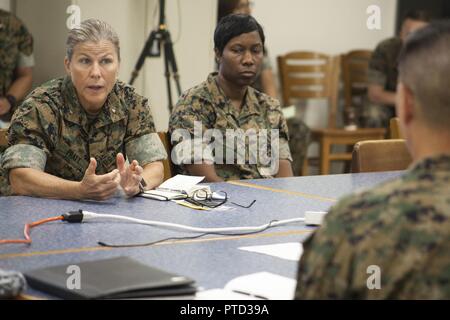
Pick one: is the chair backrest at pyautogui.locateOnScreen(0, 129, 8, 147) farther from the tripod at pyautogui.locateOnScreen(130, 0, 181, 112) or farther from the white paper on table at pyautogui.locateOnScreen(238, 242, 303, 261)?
the tripod at pyautogui.locateOnScreen(130, 0, 181, 112)

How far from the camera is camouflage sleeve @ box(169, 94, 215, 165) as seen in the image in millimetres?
3395

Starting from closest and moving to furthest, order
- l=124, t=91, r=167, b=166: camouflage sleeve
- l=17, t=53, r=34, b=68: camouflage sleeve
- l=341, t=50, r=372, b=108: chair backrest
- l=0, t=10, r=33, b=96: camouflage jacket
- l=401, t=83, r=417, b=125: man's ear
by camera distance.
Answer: l=401, t=83, r=417, b=125: man's ear → l=124, t=91, r=167, b=166: camouflage sleeve → l=0, t=10, r=33, b=96: camouflage jacket → l=17, t=53, r=34, b=68: camouflage sleeve → l=341, t=50, r=372, b=108: chair backrest

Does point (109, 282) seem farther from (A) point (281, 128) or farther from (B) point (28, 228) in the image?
(A) point (281, 128)

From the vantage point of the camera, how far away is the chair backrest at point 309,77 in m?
6.82

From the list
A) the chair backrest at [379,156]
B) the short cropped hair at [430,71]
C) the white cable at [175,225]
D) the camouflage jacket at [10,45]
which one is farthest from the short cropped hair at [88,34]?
the camouflage jacket at [10,45]

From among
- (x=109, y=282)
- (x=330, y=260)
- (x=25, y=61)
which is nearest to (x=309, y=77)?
(x=25, y=61)

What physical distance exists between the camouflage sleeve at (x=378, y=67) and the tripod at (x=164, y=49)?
1701mm

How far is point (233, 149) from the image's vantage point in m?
3.59

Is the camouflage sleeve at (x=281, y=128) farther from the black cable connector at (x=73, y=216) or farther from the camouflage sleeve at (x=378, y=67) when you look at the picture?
the camouflage sleeve at (x=378, y=67)

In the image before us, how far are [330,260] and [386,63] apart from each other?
538 cm

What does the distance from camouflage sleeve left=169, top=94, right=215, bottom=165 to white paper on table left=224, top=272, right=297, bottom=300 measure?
1.61 m

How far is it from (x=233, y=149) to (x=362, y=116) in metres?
3.48

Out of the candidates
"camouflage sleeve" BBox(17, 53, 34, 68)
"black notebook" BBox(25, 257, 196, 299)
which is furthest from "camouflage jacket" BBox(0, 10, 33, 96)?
"black notebook" BBox(25, 257, 196, 299)

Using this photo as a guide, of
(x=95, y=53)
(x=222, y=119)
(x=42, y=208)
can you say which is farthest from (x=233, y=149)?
(x=42, y=208)
